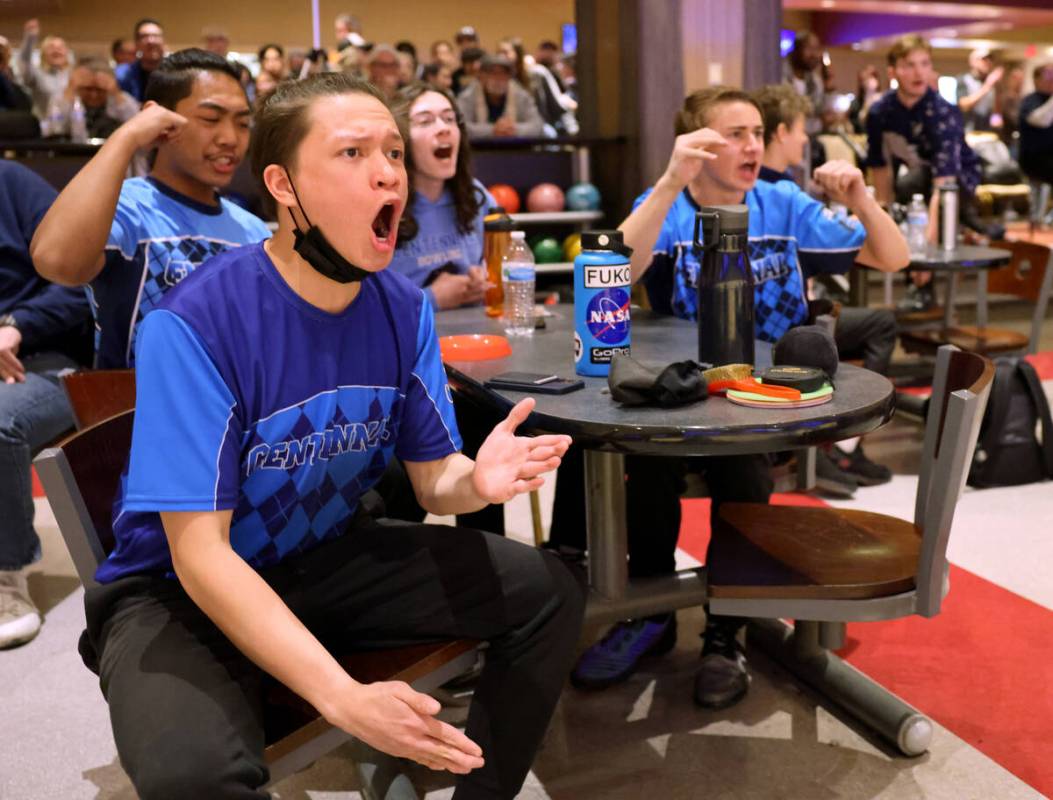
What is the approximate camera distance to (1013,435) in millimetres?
3826

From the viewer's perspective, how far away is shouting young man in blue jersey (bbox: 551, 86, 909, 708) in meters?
2.34

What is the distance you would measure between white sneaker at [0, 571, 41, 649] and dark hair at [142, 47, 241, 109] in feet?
4.80

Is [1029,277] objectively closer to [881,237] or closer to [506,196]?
[881,237]

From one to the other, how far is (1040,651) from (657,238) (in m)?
1.39

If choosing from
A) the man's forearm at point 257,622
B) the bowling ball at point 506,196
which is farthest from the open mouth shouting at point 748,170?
the bowling ball at point 506,196

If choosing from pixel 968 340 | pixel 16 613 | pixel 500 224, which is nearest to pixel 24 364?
pixel 16 613

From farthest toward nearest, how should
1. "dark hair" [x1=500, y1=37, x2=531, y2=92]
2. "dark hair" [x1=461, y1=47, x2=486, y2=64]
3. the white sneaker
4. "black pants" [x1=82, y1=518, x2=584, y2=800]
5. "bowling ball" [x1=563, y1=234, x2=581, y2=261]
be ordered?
"dark hair" [x1=461, y1=47, x2=486, y2=64] < "dark hair" [x1=500, y1=37, x2=531, y2=92] < "bowling ball" [x1=563, y1=234, x2=581, y2=261] < the white sneaker < "black pants" [x1=82, y1=518, x2=584, y2=800]

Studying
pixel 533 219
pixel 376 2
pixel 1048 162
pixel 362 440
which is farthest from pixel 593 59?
pixel 376 2

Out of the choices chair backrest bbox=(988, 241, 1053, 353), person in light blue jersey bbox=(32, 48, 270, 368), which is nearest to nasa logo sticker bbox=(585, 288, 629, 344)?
person in light blue jersey bbox=(32, 48, 270, 368)

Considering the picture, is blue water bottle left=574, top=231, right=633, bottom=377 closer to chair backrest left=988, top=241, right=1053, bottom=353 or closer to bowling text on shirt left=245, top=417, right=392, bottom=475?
bowling text on shirt left=245, top=417, right=392, bottom=475

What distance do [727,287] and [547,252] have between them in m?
4.85

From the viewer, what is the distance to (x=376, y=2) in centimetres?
1428

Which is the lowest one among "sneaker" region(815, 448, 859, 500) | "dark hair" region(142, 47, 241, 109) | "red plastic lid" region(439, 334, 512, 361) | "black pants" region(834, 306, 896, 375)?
"sneaker" region(815, 448, 859, 500)

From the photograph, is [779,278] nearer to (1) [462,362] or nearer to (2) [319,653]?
(1) [462,362]
